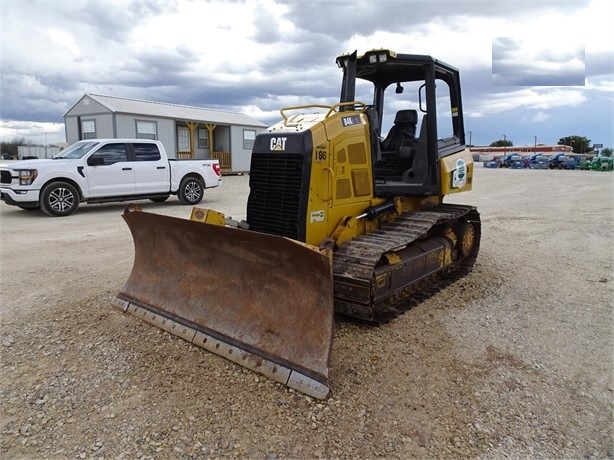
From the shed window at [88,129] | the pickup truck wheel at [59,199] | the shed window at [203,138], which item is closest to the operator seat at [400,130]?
the pickup truck wheel at [59,199]

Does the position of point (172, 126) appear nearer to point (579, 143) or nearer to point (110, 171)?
point (110, 171)

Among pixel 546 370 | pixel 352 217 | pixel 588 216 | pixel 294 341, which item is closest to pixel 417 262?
pixel 352 217

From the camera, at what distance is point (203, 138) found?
1019 inches

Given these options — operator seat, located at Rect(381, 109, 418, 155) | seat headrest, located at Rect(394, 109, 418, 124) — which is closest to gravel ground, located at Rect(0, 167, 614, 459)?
operator seat, located at Rect(381, 109, 418, 155)

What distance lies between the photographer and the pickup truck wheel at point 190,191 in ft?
44.6

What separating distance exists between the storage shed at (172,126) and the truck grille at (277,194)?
1768cm

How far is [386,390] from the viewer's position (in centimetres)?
347

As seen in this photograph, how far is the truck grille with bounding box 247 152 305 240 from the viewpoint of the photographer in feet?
15.4

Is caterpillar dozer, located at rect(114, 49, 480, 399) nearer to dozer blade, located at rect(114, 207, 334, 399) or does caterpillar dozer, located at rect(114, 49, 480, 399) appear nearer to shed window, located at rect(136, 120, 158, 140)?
dozer blade, located at rect(114, 207, 334, 399)

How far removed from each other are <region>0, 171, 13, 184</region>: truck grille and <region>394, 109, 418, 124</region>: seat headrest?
9.38 m

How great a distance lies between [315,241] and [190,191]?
31.7ft

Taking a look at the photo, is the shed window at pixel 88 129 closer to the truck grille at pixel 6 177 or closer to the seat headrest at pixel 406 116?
the truck grille at pixel 6 177

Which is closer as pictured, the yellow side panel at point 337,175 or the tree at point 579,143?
the yellow side panel at point 337,175

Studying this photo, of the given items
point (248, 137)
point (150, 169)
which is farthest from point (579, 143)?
point (150, 169)
